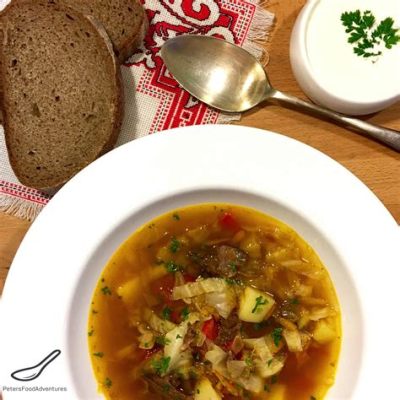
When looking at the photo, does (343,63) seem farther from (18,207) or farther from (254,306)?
(18,207)

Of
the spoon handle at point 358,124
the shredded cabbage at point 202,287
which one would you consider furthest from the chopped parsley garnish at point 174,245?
the spoon handle at point 358,124

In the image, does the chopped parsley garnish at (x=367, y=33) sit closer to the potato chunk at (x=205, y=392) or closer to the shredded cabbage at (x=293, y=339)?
the shredded cabbage at (x=293, y=339)

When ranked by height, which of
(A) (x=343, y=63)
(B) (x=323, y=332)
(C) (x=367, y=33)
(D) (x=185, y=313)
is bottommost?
(D) (x=185, y=313)

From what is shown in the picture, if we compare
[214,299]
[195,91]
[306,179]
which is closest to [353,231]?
[306,179]

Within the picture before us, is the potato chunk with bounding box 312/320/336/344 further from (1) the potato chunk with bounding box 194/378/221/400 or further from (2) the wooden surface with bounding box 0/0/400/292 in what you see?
(2) the wooden surface with bounding box 0/0/400/292

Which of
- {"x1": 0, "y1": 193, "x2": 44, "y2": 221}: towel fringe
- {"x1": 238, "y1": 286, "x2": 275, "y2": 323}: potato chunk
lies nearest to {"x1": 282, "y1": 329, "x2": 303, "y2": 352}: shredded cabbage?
{"x1": 238, "y1": 286, "x2": 275, "y2": 323}: potato chunk

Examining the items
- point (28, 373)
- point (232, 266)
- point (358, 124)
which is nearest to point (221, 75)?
point (358, 124)
